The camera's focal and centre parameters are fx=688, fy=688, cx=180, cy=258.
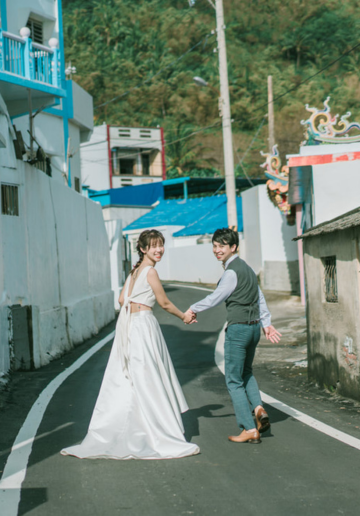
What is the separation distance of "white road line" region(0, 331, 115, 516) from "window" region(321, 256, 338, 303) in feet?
12.6

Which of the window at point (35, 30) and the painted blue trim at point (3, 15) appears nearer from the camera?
the painted blue trim at point (3, 15)

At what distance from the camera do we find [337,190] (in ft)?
40.8

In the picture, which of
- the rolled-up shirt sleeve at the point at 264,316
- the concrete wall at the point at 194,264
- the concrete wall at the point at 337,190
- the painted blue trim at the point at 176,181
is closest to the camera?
the rolled-up shirt sleeve at the point at 264,316

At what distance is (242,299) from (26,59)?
14.5m

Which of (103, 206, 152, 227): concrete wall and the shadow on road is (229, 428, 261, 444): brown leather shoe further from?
(103, 206, 152, 227): concrete wall

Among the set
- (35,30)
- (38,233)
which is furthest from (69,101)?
(38,233)

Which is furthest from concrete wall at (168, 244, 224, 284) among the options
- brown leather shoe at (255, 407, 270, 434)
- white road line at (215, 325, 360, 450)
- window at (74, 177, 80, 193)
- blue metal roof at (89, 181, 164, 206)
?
brown leather shoe at (255, 407, 270, 434)

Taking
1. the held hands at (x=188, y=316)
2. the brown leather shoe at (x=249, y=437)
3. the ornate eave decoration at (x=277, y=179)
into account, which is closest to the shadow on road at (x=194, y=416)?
the brown leather shoe at (x=249, y=437)

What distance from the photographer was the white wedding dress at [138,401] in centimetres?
566

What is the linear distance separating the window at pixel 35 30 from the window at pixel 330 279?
1869 cm

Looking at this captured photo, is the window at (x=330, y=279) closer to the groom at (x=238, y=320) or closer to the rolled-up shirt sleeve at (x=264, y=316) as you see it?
the rolled-up shirt sleeve at (x=264, y=316)

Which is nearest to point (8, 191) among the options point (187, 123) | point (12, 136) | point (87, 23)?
point (12, 136)

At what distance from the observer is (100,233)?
2175cm

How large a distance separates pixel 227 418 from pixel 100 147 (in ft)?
164
